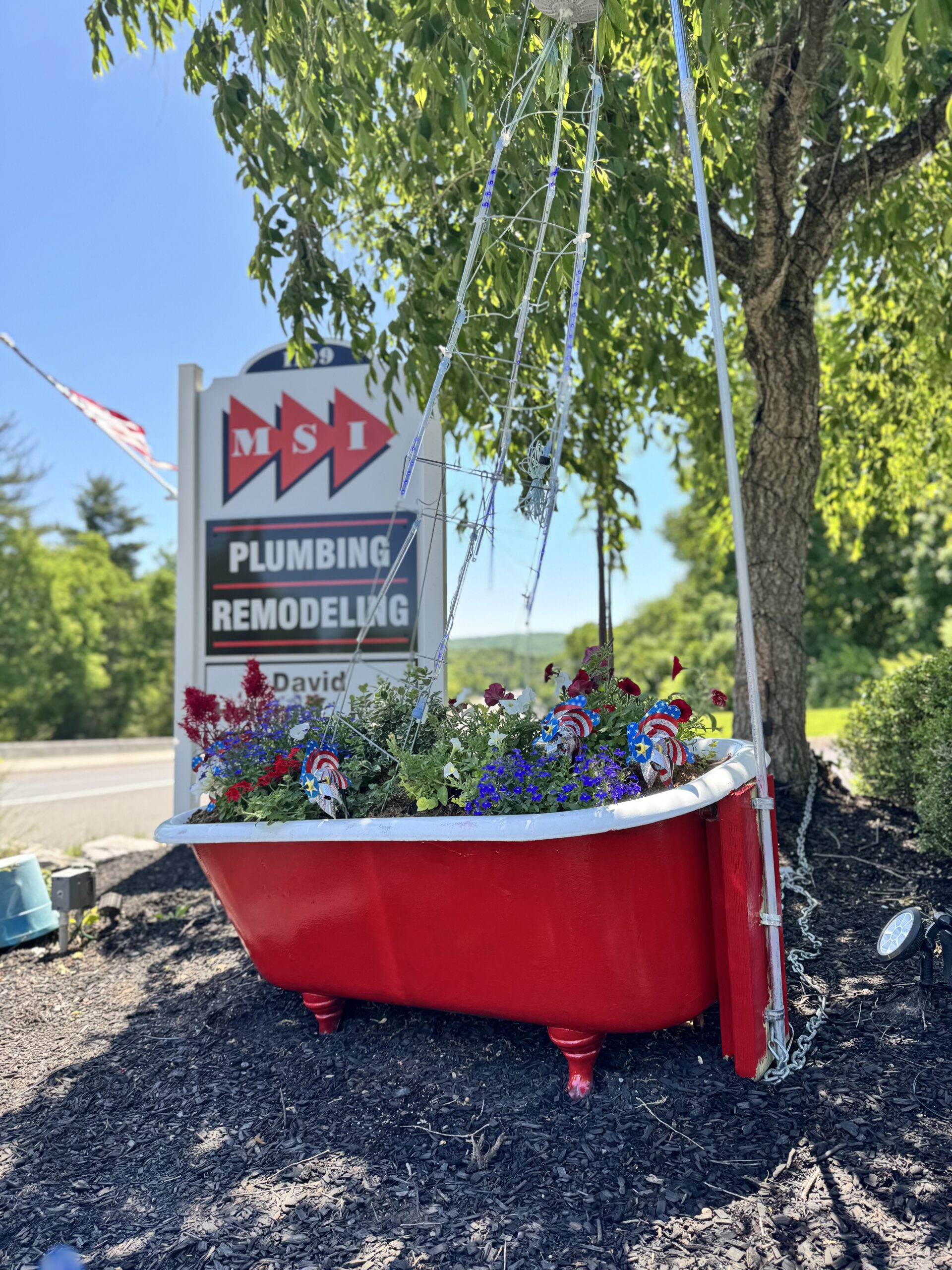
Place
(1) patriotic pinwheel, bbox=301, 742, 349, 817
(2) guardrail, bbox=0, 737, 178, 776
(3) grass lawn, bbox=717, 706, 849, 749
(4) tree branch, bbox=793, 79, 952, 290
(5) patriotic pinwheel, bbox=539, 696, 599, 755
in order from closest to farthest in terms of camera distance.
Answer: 1. (5) patriotic pinwheel, bbox=539, 696, 599, 755
2. (1) patriotic pinwheel, bbox=301, 742, 349, 817
3. (4) tree branch, bbox=793, 79, 952, 290
4. (3) grass lawn, bbox=717, 706, 849, 749
5. (2) guardrail, bbox=0, 737, 178, 776

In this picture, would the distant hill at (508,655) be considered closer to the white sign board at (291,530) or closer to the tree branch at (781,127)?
the white sign board at (291,530)

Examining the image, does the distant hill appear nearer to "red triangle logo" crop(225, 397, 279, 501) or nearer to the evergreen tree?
"red triangle logo" crop(225, 397, 279, 501)

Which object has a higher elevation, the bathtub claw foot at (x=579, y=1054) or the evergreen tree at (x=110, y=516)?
the evergreen tree at (x=110, y=516)

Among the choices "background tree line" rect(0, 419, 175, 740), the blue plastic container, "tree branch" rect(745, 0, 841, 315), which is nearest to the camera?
"tree branch" rect(745, 0, 841, 315)

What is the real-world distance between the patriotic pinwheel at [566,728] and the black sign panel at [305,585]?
1.99m

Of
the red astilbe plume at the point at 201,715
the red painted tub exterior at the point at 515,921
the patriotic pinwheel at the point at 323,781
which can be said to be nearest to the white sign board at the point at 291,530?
the red astilbe plume at the point at 201,715

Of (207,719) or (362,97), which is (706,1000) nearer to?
(207,719)

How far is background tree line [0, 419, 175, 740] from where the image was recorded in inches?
797

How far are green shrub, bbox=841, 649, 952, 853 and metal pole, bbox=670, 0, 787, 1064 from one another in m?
1.43

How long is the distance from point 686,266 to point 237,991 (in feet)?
12.0

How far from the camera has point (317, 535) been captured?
→ 432cm

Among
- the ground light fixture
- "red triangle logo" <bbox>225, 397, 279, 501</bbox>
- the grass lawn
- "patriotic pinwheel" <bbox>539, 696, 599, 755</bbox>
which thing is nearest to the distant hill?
"patriotic pinwheel" <bbox>539, 696, 599, 755</bbox>

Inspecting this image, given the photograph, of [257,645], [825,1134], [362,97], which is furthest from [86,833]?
[825,1134]

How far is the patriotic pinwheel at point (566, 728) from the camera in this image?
209cm
